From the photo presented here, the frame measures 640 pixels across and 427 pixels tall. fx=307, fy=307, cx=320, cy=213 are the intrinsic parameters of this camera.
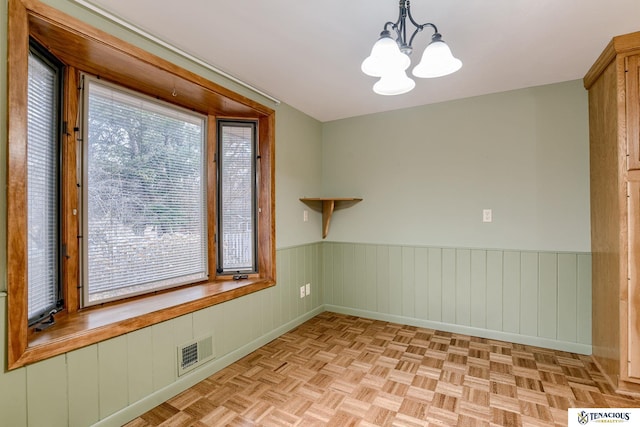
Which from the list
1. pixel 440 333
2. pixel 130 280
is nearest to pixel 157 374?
pixel 130 280

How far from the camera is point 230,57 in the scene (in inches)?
87.7

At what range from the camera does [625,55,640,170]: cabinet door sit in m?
1.96

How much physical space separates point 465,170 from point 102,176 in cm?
305

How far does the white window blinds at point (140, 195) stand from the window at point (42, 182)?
6.2 inches

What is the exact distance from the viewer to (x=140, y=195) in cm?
223

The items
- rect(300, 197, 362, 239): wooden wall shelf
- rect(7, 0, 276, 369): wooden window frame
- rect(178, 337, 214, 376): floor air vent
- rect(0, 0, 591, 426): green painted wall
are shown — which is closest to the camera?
rect(7, 0, 276, 369): wooden window frame

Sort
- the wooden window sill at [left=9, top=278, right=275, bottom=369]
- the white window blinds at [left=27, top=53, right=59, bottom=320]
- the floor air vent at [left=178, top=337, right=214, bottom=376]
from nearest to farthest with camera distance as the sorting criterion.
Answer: the wooden window sill at [left=9, top=278, right=275, bottom=369] → the white window blinds at [left=27, top=53, right=59, bottom=320] → the floor air vent at [left=178, top=337, right=214, bottom=376]

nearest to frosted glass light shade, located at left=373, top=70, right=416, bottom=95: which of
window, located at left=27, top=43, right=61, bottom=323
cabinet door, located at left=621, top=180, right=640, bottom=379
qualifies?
cabinet door, located at left=621, top=180, right=640, bottom=379

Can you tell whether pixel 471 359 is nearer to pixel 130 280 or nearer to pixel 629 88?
pixel 629 88

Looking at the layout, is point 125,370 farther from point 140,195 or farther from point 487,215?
point 487,215

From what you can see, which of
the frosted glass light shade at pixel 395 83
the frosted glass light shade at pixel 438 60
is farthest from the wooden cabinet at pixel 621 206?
the frosted glass light shade at pixel 395 83

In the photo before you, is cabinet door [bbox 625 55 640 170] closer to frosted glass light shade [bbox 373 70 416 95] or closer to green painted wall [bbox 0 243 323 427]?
frosted glass light shade [bbox 373 70 416 95]

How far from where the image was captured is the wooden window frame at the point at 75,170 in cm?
136

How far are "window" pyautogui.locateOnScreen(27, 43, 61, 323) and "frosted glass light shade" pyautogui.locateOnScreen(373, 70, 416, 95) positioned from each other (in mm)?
1809
